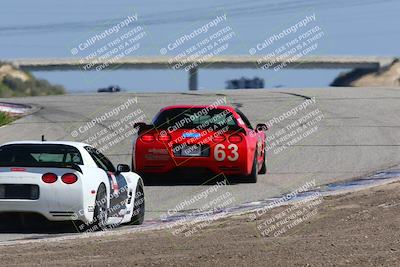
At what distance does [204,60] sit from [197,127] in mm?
99762

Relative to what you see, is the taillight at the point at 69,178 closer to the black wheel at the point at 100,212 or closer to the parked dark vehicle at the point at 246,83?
the black wheel at the point at 100,212

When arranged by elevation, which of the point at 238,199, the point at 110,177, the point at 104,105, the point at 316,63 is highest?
the point at 110,177

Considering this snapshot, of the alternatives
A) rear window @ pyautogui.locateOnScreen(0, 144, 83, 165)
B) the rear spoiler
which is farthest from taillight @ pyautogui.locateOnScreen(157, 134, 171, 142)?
the rear spoiler

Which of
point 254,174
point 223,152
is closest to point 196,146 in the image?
point 223,152

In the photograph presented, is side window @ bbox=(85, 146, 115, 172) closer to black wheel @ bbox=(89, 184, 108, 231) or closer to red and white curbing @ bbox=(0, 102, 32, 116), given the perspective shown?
black wheel @ bbox=(89, 184, 108, 231)

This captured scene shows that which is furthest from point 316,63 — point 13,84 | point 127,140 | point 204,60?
point 127,140

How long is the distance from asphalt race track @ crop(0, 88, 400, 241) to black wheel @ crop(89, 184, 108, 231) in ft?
3.01

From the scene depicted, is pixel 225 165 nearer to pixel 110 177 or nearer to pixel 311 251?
pixel 110 177

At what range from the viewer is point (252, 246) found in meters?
10.1

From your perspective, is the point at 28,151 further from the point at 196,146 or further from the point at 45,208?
the point at 196,146

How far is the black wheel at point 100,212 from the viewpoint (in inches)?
496

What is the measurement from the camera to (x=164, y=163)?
57.7 feet

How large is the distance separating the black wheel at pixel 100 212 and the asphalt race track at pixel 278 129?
3.01 feet

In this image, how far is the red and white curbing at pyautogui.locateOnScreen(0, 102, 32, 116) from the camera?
106ft
